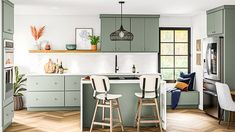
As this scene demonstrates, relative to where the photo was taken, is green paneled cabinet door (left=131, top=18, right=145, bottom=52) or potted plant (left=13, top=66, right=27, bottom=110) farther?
green paneled cabinet door (left=131, top=18, right=145, bottom=52)

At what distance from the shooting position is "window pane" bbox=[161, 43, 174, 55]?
28.6 ft

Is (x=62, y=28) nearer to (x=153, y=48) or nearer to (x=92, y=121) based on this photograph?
(x=153, y=48)

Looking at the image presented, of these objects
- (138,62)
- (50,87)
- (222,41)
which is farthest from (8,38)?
(222,41)

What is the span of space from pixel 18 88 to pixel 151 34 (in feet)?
12.3

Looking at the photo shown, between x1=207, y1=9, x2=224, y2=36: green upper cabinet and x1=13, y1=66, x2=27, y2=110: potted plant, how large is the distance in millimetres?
4785

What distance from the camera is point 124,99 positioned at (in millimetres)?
5984

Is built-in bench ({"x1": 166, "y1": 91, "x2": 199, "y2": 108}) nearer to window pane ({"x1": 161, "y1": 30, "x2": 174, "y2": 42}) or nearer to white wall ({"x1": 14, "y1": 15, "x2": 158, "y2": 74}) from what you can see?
white wall ({"x1": 14, "y1": 15, "x2": 158, "y2": 74})

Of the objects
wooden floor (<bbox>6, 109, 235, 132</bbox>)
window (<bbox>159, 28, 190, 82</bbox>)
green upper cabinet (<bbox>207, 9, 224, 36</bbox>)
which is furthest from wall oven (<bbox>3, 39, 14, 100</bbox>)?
green upper cabinet (<bbox>207, 9, 224, 36</bbox>)

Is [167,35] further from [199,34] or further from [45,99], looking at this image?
[45,99]

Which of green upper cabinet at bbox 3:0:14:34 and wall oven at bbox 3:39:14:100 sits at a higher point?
green upper cabinet at bbox 3:0:14:34

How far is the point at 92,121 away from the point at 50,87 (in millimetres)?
2519

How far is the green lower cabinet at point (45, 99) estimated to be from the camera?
7.71 metres

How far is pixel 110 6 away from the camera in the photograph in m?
6.86

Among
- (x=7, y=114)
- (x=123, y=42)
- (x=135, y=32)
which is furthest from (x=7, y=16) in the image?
(x=135, y=32)
